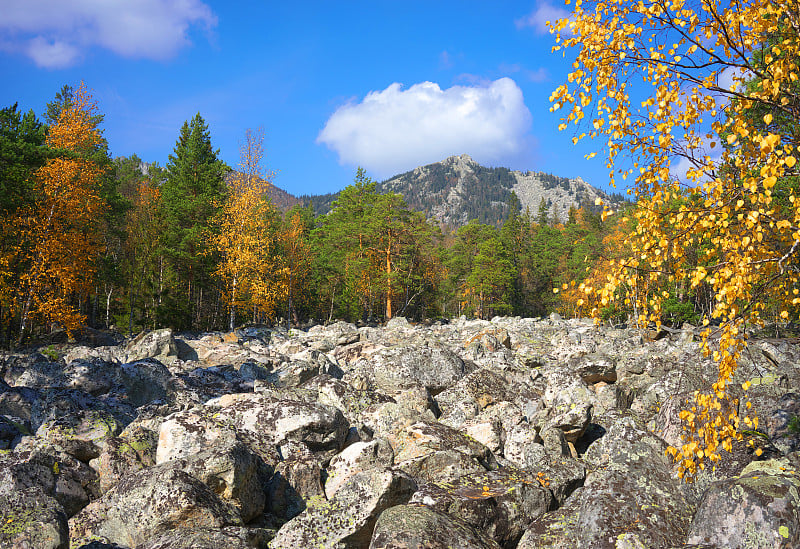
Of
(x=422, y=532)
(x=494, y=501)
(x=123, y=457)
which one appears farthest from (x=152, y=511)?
(x=494, y=501)

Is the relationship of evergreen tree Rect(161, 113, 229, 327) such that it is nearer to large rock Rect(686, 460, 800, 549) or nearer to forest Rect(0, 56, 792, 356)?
forest Rect(0, 56, 792, 356)

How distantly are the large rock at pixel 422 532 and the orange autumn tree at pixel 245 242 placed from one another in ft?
93.9

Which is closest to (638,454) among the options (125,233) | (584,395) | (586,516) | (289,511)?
(586,516)

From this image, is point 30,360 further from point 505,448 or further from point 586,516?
point 586,516

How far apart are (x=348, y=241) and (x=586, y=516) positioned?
135 ft

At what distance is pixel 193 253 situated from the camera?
3588cm

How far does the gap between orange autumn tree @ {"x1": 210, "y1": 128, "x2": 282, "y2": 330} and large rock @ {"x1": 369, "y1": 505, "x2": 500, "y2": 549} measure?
28619 millimetres

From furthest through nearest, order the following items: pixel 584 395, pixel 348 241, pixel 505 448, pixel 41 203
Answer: pixel 348 241
pixel 41 203
pixel 584 395
pixel 505 448

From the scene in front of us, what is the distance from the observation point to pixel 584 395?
1148 centimetres

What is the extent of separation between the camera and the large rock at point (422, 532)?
5.01 m

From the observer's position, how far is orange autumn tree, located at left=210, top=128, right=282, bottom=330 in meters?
33.2

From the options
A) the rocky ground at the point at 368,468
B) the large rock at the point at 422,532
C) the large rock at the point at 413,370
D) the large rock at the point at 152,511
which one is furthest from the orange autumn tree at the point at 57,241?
the large rock at the point at 422,532

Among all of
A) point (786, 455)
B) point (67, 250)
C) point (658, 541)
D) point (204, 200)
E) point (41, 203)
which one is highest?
point (204, 200)

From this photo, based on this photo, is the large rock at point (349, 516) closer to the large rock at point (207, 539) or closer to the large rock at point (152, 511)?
the large rock at point (207, 539)
